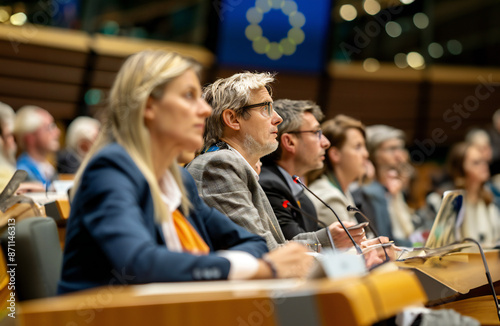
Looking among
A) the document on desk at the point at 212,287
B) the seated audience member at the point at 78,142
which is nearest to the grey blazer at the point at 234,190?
Answer: the document on desk at the point at 212,287

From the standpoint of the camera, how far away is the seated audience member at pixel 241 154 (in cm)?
189

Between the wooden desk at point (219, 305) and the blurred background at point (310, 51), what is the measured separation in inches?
247

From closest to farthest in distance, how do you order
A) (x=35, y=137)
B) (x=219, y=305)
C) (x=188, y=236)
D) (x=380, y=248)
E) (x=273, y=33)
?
1. (x=219, y=305)
2. (x=188, y=236)
3. (x=380, y=248)
4. (x=35, y=137)
5. (x=273, y=33)

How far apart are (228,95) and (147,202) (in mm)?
1015

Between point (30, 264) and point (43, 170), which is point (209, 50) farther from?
point (30, 264)

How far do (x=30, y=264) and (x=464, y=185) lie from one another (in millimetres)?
3909

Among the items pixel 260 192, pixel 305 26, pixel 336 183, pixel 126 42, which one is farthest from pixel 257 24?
pixel 260 192

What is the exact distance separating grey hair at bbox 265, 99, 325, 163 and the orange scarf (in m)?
1.33

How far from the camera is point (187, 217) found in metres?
1.46

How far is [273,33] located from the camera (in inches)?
Answer: 330

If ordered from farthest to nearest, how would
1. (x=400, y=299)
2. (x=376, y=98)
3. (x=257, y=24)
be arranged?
(x=376, y=98), (x=257, y=24), (x=400, y=299)

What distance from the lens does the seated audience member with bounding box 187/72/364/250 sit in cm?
189

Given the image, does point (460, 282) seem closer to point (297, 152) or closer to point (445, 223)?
point (445, 223)

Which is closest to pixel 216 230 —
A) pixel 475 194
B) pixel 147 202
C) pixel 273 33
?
pixel 147 202
